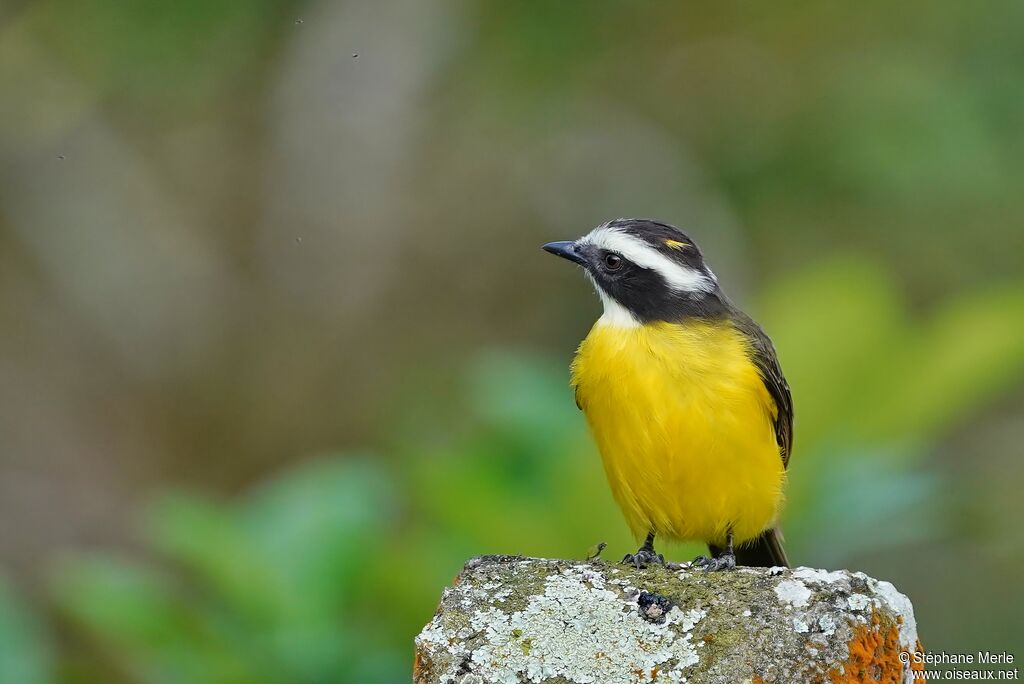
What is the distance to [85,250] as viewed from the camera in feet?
42.2

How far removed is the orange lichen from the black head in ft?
9.03

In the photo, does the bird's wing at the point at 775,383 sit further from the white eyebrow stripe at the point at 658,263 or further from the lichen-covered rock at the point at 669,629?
the lichen-covered rock at the point at 669,629

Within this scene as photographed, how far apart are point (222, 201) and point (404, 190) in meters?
1.71

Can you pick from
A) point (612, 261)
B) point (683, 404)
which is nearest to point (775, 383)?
point (683, 404)

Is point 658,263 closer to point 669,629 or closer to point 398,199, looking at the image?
point 669,629


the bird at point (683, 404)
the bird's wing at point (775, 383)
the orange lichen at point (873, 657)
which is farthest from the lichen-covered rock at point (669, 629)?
the bird's wing at point (775, 383)

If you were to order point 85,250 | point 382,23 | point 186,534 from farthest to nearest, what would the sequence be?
point 85,250 < point 382,23 < point 186,534

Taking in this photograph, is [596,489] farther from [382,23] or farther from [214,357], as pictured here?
[214,357]

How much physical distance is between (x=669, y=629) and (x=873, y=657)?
49 centimetres

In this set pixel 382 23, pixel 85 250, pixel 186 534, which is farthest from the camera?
pixel 85 250

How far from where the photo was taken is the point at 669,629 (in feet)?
11.4

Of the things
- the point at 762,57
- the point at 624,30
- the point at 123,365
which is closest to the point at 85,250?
the point at 123,365

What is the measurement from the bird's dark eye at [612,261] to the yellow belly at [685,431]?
424 mm

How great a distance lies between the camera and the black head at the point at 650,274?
6082 millimetres
